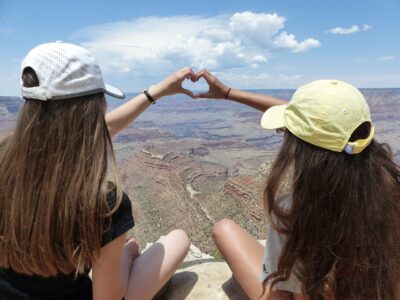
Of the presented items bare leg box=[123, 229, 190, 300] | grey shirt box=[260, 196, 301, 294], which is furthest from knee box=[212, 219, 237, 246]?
grey shirt box=[260, 196, 301, 294]

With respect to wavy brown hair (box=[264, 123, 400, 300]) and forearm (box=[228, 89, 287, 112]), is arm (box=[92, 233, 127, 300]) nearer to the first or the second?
wavy brown hair (box=[264, 123, 400, 300])

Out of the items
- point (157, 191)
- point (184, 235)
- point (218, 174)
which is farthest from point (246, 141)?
point (184, 235)

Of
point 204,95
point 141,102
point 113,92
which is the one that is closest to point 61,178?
point 113,92

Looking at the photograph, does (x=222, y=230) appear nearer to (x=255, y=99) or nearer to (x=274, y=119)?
(x=274, y=119)

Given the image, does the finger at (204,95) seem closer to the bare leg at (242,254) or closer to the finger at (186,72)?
the finger at (186,72)

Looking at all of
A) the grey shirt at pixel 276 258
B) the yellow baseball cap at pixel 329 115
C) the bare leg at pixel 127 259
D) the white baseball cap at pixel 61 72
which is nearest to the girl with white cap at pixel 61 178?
the white baseball cap at pixel 61 72

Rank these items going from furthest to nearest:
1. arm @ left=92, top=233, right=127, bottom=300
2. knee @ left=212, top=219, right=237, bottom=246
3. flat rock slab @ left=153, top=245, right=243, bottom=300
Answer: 1. flat rock slab @ left=153, top=245, right=243, bottom=300
2. knee @ left=212, top=219, right=237, bottom=246
3. arm @ left=92, top=233, right=127, bottom=300

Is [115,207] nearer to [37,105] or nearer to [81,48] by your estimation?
[37,105]

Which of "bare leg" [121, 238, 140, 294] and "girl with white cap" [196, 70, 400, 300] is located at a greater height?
"girl with white cap" [196, 70, 400, 300]

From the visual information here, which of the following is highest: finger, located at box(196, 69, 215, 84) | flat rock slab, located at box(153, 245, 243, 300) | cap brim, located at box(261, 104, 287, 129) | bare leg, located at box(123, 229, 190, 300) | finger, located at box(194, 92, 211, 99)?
finger, located at box(196, 69, 215, 84)
